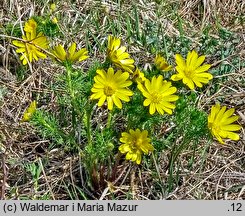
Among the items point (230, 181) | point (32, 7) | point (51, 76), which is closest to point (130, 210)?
point (230, 181)

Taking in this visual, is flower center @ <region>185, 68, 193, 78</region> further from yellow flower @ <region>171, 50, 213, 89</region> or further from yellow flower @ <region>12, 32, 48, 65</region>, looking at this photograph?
yellow flower @ <region>12, 32, 48, 65</region>

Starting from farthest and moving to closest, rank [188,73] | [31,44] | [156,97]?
[31,44] < [188,73] < [156,97]

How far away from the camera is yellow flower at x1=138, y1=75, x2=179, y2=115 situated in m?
1.61

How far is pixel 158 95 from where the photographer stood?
162 cm

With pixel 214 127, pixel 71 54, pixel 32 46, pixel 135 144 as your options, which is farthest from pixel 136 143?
pixel 32 46

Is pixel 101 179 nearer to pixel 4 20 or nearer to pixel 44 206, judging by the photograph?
pixel 44 206

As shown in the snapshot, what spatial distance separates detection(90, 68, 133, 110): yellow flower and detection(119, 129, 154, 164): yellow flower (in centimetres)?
15

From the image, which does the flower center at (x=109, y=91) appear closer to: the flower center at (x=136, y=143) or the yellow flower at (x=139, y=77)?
the yellow flower at (x=139, y=77)

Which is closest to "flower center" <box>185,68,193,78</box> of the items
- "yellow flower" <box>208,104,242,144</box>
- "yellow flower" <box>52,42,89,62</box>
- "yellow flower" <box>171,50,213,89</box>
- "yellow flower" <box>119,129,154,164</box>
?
"yellow flower" <box>171,50,213,89</box>

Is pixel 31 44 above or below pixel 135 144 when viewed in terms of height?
above

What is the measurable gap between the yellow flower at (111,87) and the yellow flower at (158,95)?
5 centimetres

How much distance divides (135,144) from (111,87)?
0.75ft

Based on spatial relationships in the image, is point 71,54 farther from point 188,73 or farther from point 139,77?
point 188,73

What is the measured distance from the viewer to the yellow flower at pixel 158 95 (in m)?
1.61
